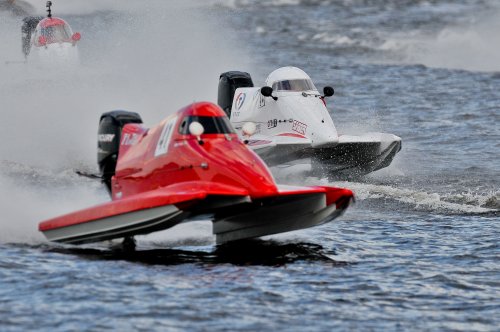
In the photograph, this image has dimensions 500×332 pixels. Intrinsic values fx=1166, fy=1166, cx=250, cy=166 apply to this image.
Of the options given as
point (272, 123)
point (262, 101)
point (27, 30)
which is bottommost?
point (272, 123)

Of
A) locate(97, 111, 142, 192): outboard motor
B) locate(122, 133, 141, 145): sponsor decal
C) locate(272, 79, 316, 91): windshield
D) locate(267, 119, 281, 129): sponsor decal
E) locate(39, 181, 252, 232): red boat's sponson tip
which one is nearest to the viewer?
locate(39, 181, 252, 232): red boat's sponson tip

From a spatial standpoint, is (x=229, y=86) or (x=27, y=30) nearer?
(x=229, y=86)

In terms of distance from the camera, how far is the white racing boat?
21141 mm

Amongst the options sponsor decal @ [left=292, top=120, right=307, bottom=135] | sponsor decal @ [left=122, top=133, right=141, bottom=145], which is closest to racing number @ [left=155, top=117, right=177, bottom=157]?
sponsor decal @ [left=122, top=133, right=141, bottom=145]

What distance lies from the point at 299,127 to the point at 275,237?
5.87 m

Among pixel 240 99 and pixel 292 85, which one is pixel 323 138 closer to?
pixel 292 85

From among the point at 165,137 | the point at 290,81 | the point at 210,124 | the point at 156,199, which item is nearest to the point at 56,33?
the point at 290,81

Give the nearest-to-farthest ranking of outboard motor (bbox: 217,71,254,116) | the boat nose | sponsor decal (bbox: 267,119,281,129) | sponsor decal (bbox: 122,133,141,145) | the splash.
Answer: sponsor decal (bbox: 122,133,141,145)
the splash
the boat nose
sponsor decal (bbox: 267,119,281,129)
outboard motor (bbox: 217,71,254,116)

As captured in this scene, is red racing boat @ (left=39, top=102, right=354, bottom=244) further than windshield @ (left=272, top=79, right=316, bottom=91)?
No

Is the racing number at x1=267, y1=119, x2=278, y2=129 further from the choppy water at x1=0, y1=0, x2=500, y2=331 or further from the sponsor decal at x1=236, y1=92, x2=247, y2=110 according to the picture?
the choppy water at x1=0, y1=0, x2=500, y2=331

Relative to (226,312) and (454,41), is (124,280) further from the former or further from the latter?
(454,41)

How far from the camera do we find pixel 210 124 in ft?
47.0

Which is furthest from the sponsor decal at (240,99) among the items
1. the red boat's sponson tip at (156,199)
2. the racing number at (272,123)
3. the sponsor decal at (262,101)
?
the red boat's sponson tip at (156,199)

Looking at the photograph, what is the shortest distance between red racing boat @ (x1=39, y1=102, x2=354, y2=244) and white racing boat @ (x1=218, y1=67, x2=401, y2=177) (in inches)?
247
